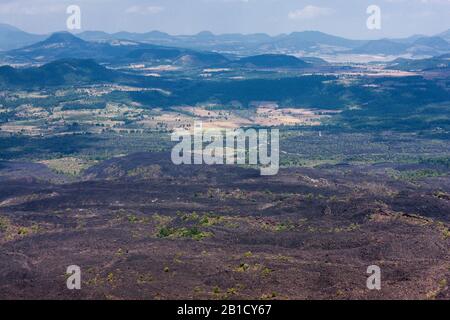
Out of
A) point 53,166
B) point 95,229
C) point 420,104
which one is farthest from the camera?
point 420,104

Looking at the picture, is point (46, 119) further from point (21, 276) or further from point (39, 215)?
point (21, 276)

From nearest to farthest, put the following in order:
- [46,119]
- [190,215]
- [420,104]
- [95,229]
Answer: [95,229], [190,215], [46,119], [420,104]

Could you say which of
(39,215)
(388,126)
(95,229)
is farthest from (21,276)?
(388,126)

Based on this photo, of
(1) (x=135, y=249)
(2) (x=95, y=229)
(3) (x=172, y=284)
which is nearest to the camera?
(3) (x=172, y=284)

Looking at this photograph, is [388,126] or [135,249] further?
[388,126]

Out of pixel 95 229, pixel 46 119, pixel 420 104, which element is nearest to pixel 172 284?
pixel 95 229
